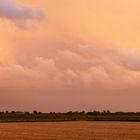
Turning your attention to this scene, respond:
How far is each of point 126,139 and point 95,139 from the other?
3.17m

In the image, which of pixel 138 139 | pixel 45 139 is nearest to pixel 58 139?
pixel 45 139

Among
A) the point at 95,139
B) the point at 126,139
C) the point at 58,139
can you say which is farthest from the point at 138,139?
the point at 58,139

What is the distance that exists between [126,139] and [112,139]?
1447mm

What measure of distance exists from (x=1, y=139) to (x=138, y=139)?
537 inches

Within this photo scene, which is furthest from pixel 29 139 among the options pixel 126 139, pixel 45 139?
pixel 126 139

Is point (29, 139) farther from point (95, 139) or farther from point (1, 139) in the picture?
point (95, 139)

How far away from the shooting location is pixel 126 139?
156 ft

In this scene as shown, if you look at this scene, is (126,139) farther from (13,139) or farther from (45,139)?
(13,139)

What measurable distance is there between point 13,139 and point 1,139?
3.78ft

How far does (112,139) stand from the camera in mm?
47312

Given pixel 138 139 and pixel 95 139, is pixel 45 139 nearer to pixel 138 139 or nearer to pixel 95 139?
pixel 95 139

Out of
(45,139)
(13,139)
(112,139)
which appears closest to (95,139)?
(112,139)

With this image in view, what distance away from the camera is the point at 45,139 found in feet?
152

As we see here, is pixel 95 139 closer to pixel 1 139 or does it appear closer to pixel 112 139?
pixel 112 139
